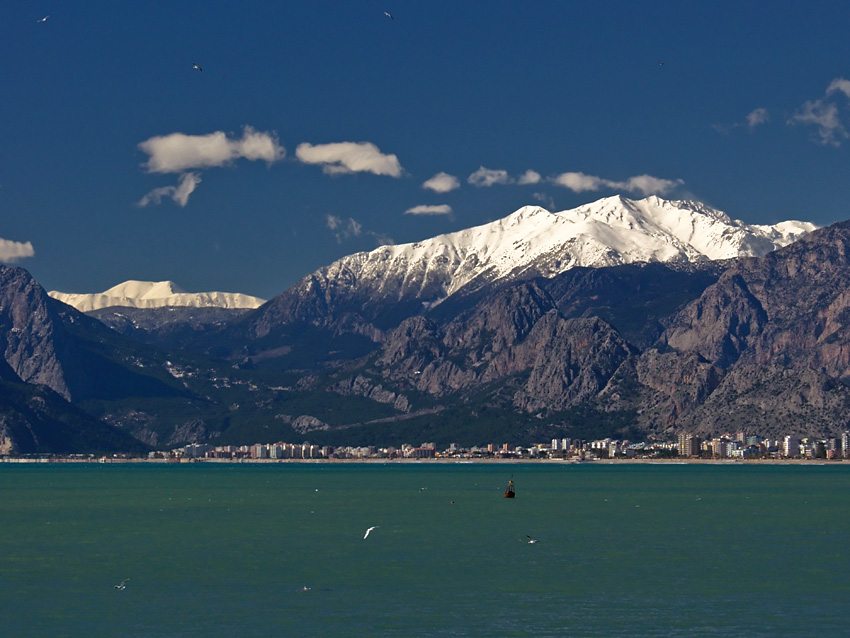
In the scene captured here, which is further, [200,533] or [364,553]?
[200,533]

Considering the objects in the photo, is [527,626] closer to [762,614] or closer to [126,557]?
[762,614]

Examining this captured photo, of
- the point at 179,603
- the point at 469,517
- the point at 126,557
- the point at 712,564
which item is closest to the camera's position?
the point at 179,603

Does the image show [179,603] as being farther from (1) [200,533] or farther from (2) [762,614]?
(1) [200,533]

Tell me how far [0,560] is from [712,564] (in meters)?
65.6

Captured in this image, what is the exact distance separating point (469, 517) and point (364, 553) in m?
64.1

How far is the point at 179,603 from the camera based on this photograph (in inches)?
3880

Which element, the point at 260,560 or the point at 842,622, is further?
the point at 260,560

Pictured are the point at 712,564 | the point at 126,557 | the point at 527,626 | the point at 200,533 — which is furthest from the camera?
the point at 200,533

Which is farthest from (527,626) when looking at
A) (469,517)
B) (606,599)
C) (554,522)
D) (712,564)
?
(469,517)

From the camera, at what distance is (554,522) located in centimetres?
18212

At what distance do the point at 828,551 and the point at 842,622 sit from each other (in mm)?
49524

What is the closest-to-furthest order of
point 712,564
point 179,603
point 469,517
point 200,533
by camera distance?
1. point 179,603
2. point 712,564
3. point 200,533
4. point 469,517

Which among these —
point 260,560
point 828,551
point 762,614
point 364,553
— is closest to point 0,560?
point 260,560

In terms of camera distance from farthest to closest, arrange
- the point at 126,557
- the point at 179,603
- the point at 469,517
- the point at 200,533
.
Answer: the point at 469,517 → the point at 200,533 → the point at 126,557 → the point at 179,603
